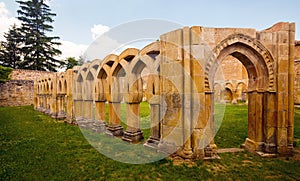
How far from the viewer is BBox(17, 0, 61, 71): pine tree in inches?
1206

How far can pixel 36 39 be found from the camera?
3108 centimetres

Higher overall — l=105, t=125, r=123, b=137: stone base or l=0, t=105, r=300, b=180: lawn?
l=105, t=125, r=123, b=137: stone base

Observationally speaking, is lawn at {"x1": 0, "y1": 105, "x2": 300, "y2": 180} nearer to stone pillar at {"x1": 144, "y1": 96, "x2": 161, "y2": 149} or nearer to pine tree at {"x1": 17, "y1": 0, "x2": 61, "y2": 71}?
stone pillar at {"x1": 144, "y1": 96, "x2": 161, "y2": 149}

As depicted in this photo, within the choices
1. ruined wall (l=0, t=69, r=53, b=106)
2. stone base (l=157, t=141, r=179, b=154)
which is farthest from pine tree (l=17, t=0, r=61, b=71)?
stone base (l=157, t=141, r=179, b=154)

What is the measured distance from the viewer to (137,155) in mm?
4637

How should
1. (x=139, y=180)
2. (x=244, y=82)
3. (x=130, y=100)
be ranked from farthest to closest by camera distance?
(x=244, y=82) → (x=130, y=100) → (x=139, y=180)

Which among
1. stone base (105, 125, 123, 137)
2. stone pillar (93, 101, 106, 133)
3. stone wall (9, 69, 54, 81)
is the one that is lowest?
stone base (105, 125, 123, 137)

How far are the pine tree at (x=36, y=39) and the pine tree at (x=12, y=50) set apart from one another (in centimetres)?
100

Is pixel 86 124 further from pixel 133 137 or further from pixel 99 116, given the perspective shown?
pixel 133 137

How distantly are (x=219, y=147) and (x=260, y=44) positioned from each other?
2.97 m

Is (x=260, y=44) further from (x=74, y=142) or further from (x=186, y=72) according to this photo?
(x=74, y=142)

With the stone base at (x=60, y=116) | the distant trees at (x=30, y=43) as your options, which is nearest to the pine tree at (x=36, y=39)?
the distant trees at (x=30, y=43)

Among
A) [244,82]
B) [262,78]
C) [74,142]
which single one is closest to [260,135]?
[262,78]

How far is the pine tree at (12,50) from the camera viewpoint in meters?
30.4
